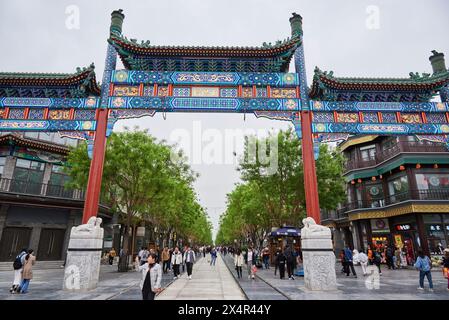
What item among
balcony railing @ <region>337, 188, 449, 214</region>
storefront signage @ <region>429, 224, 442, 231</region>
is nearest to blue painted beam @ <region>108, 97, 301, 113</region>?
balcony railing @ <region>337, 188, 449, 214</region>

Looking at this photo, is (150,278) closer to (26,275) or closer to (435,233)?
(26,275)

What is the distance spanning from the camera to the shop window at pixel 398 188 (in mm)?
21953

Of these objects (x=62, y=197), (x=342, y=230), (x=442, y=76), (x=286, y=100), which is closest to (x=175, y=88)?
(x=286, y=100)

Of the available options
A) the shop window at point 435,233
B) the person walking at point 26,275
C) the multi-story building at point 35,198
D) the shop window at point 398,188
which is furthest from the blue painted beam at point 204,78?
the shop window at point 435,233

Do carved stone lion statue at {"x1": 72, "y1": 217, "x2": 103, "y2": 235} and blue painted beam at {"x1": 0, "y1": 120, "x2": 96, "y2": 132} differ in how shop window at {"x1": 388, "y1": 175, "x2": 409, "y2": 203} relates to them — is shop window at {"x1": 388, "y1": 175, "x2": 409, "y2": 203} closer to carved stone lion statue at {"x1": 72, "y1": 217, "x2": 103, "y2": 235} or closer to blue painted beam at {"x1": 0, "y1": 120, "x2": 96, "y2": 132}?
carved stone lion statue at {"x1": 72, "y1": 217, "x2": 103, "y2": 235}

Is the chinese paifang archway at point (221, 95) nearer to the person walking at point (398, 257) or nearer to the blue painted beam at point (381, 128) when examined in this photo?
the blue painted beam at point (381, 128)

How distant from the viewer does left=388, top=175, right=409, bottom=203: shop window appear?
22.0 meters

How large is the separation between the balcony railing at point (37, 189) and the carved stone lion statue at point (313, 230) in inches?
779

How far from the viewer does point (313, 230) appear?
959cm

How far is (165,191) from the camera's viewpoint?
59.6 feet

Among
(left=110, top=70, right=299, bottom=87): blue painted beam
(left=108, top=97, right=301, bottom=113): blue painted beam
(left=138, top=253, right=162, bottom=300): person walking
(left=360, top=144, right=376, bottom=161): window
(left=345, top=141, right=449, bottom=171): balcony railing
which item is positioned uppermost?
(left=360, top=144, right=376, bottom=161): window

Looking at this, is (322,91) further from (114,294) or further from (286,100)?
(114,294)

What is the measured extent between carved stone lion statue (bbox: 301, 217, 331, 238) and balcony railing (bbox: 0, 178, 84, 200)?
19795mm
